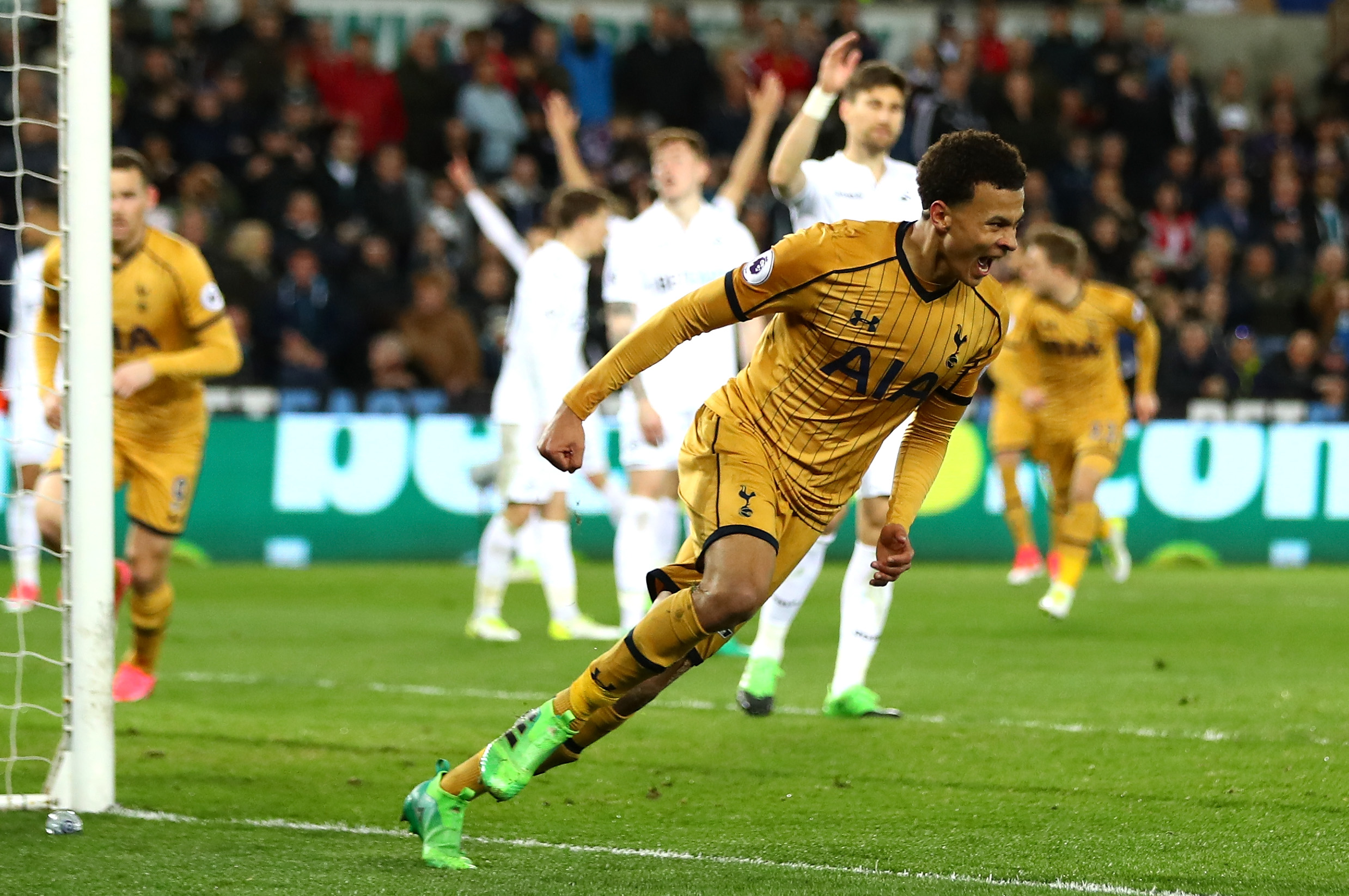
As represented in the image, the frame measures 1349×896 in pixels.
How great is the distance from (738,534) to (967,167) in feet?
3.64

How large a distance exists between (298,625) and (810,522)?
19.7 feet

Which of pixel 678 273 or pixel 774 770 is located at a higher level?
pixel 678 273

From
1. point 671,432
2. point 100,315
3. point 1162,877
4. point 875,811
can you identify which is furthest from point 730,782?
point 671,432

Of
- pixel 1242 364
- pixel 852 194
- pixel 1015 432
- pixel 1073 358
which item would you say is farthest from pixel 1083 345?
pixel 1242 364

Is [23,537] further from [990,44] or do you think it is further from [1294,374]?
[990,44]

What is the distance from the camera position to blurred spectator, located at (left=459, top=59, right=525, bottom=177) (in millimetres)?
17312

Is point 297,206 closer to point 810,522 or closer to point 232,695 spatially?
point 232,695

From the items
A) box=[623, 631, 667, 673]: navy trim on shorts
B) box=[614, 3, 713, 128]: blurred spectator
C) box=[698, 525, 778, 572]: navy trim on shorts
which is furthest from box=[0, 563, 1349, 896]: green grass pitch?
box=[614, 3, 713, 128]: blurred spectator

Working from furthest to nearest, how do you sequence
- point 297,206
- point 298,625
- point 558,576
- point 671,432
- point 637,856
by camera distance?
point 297,206 → point 298,625 → point 558,576 → point 671,432 → point 637,856

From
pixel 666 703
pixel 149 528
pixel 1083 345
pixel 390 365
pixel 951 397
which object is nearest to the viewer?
pixel 951 397

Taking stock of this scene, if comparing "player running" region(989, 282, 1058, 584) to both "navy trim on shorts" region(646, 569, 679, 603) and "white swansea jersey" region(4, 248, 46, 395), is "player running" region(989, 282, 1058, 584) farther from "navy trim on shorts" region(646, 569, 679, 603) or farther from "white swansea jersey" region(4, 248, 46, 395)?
"navy trim on shorts" region(646, 569, 679, 603)

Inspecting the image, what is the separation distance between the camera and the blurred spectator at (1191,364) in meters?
15.9

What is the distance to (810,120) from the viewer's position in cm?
655

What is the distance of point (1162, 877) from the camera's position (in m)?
4.41
